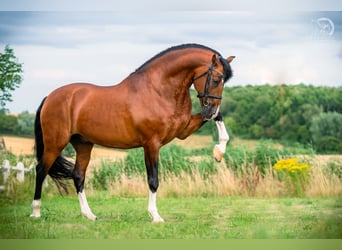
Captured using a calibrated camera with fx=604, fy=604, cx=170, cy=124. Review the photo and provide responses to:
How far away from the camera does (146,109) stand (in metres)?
6.20

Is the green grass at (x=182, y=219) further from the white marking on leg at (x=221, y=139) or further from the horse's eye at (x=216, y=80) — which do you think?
the horse's eye at (x=216, y=80)

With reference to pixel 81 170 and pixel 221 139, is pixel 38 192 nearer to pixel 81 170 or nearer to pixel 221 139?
pixel 81 170

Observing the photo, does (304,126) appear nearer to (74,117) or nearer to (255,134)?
(255,134)

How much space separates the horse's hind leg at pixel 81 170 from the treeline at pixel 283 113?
16.2 feet

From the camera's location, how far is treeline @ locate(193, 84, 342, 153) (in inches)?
456

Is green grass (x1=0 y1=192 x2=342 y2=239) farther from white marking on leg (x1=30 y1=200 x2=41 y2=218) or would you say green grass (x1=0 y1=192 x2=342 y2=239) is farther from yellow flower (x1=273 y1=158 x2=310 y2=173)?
yellow flower (x1=273 y1=158 x2=310 y2=173)

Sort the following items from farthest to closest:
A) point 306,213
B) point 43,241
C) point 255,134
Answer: point 255,134, point 306,213, point 43,241

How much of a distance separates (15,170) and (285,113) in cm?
647

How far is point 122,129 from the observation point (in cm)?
629

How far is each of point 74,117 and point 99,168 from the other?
239cm

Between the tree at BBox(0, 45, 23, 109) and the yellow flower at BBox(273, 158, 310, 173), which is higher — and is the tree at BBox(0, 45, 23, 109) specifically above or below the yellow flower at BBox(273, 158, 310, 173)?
above

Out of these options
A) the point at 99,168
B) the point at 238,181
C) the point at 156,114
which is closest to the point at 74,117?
the point at 156,114

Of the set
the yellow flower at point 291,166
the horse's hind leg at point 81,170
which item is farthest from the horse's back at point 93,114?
the yellow flower at point 291,166

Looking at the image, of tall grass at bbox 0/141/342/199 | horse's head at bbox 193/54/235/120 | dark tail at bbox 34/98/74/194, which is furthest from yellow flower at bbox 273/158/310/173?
dark tail at bbox 34/98/74/194
